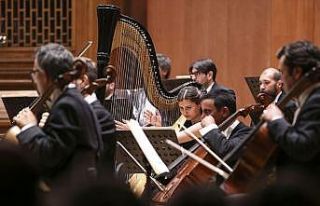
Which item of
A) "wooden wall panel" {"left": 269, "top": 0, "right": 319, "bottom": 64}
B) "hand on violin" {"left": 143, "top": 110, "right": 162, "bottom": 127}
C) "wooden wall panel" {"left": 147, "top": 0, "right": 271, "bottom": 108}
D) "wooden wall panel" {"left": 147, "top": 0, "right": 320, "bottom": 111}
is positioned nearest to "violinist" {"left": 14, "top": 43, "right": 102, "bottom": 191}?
"hand on violin" {"left": 143, "top": 110, "right": 162, "bottom": 127}

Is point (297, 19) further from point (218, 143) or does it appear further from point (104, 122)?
point (104, 122)

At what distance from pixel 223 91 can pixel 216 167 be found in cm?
143

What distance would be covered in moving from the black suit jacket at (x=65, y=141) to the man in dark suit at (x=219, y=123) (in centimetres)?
122

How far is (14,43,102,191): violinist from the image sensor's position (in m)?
4.21

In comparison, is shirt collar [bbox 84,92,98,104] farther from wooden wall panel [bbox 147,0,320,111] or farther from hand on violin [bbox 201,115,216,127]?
wooden wall panel [bbox 147,0,320,111]

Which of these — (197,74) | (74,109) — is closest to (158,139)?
(74,109)

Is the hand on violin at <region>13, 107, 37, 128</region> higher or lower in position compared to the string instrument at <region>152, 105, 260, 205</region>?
higher

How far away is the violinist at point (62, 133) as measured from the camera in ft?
13.8

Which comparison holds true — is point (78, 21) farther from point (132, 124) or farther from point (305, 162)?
point (305, 162)

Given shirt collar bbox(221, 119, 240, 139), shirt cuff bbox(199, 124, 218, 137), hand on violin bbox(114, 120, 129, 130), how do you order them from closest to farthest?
1. shirt cuff bbox(199, 124, 218, 137)
2. shirt collar bbox(221, 119, 240, 139)
3. hand on violin bbox(114, 120, 129, 130)

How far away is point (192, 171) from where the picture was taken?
5.27 metres

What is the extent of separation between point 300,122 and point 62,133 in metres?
1.19

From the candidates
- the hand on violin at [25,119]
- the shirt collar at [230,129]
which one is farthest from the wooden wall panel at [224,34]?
the hand on violin at [25,119]

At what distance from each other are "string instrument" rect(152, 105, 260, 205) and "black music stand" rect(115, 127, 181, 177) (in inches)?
2.9
